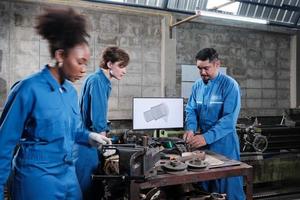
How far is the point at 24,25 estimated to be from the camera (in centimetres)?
339

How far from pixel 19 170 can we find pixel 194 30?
3.56 meters

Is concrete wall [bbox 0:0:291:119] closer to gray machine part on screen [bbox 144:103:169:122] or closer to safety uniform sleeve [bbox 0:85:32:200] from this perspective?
gray machine part on screen [bbox 144:103:169:122]

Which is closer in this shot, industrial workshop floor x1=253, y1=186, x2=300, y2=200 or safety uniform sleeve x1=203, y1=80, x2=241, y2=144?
safety uniform sleeve x1=203, y1=80, x2=241, y2=144

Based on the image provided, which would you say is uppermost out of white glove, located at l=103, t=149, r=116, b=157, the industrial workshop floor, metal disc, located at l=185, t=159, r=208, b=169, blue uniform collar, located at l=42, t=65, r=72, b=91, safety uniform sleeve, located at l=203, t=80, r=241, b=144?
blue uniform collar, located at l=42, t=65, r=72, b=91

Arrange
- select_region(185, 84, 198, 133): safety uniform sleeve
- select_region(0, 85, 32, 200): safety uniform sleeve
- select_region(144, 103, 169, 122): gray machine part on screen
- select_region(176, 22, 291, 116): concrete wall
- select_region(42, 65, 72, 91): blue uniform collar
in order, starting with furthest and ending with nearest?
select_region(176, 22, 291, 116): concrete wall, select_region(144, 103, 169, 122): gray machine part on screen, select_region(185, 84, 198, 133): safety uniform sleeve, select_region(42, 65, 72, 91): blue uniform collar, select_region(0, 85, 32, 200): safety uniform sleeve

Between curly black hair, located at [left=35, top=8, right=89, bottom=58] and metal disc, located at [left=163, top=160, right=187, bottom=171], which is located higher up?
curly black hair, located at [left=35, top=8, right=89, bottom=58]

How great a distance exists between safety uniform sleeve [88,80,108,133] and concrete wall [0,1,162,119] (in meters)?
1.61

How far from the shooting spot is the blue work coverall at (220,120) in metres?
2.11

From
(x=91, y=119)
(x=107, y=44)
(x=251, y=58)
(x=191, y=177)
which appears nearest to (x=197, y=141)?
(x=191, y=177)

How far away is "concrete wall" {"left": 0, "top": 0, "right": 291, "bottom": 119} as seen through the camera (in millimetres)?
3369

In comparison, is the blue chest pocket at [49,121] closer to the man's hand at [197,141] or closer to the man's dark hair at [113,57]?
the man's dark hair at [113,57]

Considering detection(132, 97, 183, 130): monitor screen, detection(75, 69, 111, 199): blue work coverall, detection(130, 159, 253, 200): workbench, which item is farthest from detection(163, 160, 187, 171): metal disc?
detection(132, 97, 183, 130): monitor screen

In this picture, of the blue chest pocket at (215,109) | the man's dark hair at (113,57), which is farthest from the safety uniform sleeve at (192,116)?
the man's dark hair at (113,57)

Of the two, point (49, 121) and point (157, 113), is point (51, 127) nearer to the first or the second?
point (49, 121)
